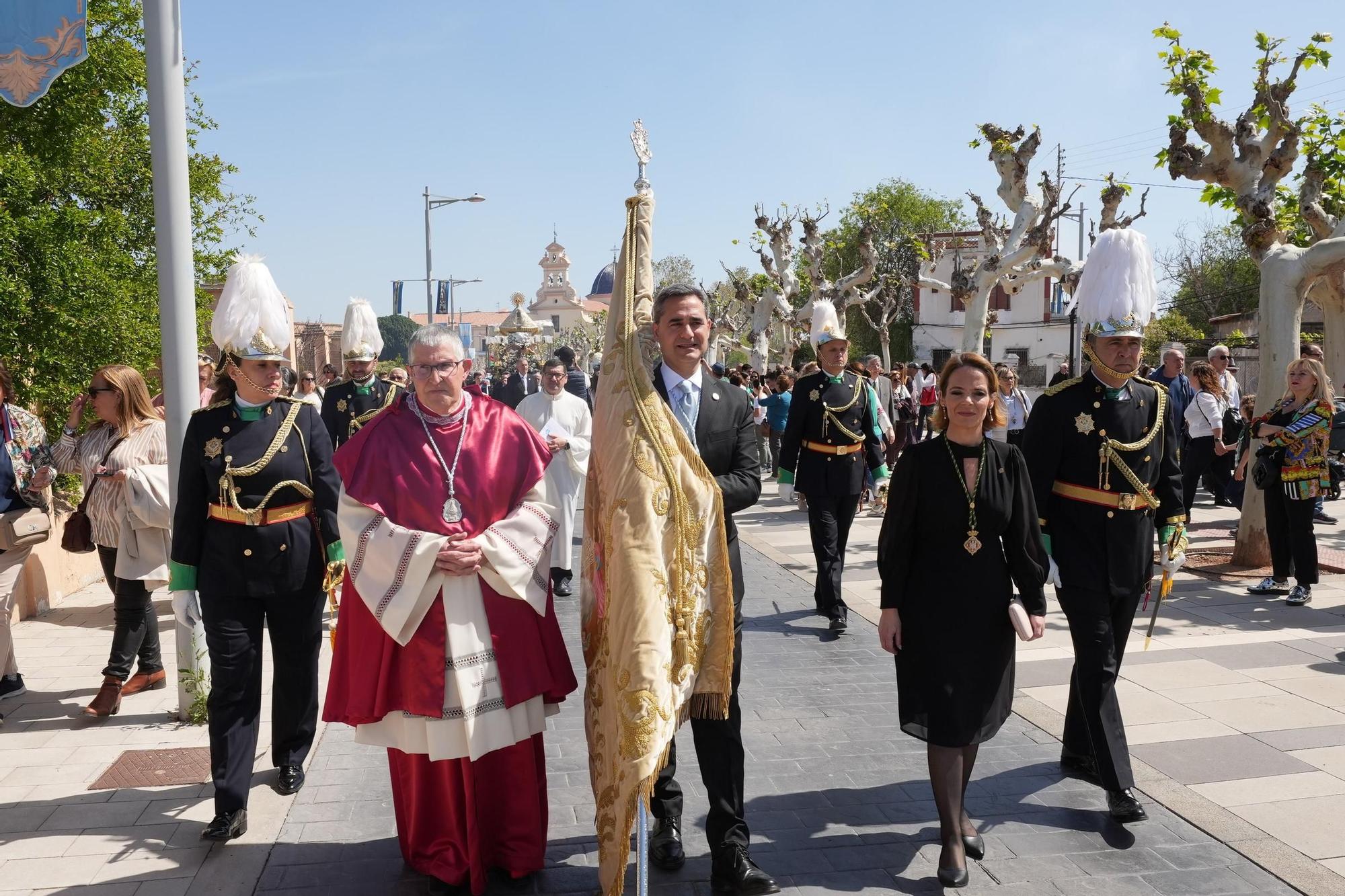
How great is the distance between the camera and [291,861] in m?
4.26

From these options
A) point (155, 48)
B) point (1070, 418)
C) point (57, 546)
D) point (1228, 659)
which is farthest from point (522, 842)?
point (57, 546)

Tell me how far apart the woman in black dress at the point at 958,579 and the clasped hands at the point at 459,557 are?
1542 millimetres

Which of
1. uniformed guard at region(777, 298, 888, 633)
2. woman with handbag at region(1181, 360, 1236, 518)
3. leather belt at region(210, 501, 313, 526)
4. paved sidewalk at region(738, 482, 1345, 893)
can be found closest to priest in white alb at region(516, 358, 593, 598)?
uniformed guard at region(777, 298, 888, 633)

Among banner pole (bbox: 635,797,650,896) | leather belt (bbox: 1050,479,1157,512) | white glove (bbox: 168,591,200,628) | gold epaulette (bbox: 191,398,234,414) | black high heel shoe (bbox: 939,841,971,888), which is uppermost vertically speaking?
gold epaulette (bbox: 191,398,234,414)

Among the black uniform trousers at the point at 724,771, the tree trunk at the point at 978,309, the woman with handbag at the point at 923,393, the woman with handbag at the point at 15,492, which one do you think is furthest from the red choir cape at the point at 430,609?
the woman with handbag at the point at 923,393

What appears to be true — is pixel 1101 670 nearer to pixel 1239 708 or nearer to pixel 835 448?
pixel 1239 708

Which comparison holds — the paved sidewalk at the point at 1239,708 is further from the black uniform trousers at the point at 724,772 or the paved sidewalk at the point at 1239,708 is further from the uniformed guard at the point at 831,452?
the black uniform trousers at the point at 724,772

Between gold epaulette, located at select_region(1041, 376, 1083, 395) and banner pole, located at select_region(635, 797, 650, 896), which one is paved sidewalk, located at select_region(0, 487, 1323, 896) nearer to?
banner pole, located at select_region(635, 797, 650, 896)

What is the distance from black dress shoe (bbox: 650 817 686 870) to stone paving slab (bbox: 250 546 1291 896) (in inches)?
2.3

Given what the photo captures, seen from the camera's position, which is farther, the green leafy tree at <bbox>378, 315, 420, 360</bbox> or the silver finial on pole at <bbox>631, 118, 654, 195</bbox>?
the green leafy tree at <bbox>378, 315, 420, 360</bbox>

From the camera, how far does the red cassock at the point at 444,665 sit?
3.96 metres

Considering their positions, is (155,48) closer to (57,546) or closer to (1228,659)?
(57,546)

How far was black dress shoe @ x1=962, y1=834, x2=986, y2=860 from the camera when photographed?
166 inches

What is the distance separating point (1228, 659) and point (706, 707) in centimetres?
472
